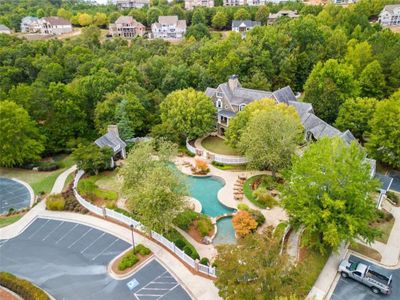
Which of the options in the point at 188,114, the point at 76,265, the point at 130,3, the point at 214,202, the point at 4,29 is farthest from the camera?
the point at 130,3

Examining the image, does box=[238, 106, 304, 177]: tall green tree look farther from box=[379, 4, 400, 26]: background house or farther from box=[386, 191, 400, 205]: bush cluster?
box=[379, 4, 400, 26]: background house

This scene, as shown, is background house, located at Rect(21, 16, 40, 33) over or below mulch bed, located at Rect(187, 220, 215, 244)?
over

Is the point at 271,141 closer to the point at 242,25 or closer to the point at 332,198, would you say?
the point at 332,198

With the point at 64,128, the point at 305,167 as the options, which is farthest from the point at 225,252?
the point at 64,128

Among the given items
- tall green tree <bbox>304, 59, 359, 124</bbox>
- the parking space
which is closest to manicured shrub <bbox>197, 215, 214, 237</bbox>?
the parking space

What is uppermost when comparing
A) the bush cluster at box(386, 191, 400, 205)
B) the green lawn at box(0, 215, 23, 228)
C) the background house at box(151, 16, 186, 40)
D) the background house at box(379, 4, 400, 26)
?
the background house at box(379, 4, 400, 26)

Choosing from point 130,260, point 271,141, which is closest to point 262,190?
point 271,141
